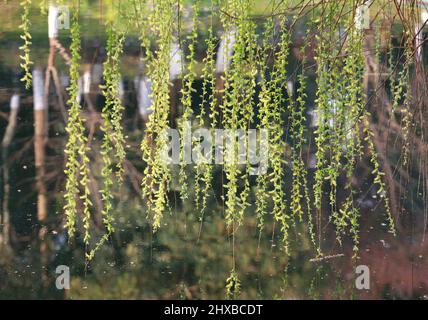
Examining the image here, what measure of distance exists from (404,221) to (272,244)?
909mm

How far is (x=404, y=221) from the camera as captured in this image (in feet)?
13.2

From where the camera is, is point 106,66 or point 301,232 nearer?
point 106,66

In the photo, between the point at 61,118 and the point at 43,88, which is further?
the point at 43,88

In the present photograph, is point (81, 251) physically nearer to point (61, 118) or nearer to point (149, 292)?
point (149, 292)

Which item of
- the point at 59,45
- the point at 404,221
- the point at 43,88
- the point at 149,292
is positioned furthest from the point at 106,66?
the point at 59,45

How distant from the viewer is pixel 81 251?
3584 mm
